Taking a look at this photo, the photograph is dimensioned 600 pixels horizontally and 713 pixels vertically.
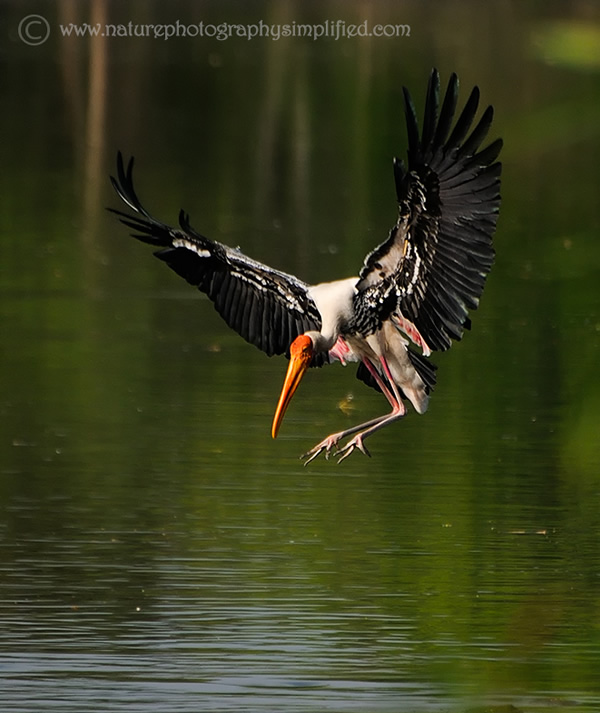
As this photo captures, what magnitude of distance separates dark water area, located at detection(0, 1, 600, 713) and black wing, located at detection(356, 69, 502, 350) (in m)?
0.62

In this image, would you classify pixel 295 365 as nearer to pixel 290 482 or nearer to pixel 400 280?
pixel 400 280

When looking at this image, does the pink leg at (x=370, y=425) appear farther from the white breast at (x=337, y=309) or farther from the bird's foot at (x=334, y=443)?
the white breast at (x=337, y=309)

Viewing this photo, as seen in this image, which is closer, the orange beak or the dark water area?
the dark water area

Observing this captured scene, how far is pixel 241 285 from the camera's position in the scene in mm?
10883

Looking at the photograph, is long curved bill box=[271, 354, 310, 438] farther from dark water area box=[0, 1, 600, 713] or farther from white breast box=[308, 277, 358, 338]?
dark water area box=[0, 1, 600, 713]

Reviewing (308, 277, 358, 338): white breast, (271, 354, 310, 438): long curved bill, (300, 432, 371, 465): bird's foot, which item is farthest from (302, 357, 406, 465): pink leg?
(308, 277, 358, 338): white breast

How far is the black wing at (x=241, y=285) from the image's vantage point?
1078 cm

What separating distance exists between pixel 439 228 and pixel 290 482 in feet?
7.48

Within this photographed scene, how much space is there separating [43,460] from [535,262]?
9.90m

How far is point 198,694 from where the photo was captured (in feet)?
26.2

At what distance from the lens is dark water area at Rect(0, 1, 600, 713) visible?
8188 mm

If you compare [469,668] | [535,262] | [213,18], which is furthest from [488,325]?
[213,18]

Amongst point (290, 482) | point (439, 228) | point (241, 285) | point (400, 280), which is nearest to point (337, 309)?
point (400, 280)

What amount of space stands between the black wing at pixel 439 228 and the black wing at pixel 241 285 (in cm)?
44
